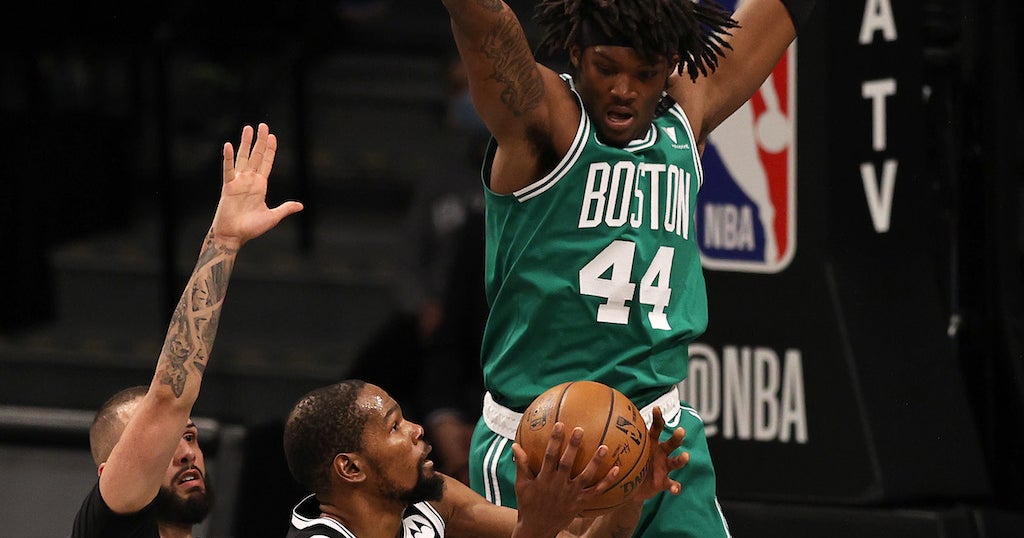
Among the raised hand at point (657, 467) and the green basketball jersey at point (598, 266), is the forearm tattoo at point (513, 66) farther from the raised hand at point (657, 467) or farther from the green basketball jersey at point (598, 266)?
the raised hand at point (657, 467)

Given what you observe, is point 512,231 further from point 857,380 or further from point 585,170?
point 857,380

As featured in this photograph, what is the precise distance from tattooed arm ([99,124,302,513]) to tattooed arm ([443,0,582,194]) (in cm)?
50

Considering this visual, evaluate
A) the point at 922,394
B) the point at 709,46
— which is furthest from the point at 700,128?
the point at 922,394

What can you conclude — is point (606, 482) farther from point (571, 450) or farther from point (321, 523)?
point (321, 523)

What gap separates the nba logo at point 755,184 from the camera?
575 cm

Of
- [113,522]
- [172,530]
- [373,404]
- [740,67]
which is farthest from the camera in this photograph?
[740,67]

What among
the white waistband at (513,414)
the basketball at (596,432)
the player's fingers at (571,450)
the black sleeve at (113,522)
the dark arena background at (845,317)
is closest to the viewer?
the player's fingers at (571,450)

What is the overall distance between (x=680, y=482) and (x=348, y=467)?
0.81m

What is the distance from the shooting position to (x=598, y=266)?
425 centimetres

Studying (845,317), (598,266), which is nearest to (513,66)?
(598,266)

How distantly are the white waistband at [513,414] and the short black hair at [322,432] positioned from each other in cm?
47

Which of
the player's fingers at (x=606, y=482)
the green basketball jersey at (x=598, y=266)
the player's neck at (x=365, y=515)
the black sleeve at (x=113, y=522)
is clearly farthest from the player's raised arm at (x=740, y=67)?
the black sleeve at (x=113, y=522)

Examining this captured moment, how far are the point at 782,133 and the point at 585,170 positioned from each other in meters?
1.69

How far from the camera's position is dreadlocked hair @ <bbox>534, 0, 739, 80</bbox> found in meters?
4.14
